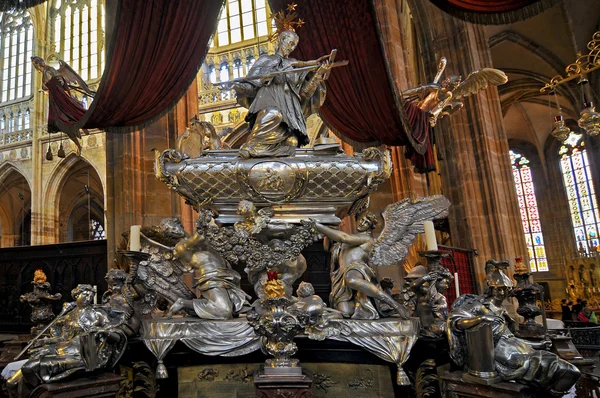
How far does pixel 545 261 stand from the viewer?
16.6 meters

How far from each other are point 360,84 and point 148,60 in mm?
1748

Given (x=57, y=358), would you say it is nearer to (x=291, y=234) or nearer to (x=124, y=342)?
(x=124, y=342)

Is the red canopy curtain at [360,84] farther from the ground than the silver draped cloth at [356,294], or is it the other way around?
the red canopy curtain at [360,84]

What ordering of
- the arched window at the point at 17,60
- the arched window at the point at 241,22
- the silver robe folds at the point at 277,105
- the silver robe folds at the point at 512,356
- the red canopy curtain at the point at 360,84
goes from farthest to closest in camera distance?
the arched window at the point at 17,60 → the arched window at the point at 241,22 → the red canopy curtain at the point at 360,84 → the silver robe folds at the point at 277,105 → the silver robe folds at the point at 512,356

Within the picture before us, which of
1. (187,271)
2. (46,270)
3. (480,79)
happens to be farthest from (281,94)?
(46,270)

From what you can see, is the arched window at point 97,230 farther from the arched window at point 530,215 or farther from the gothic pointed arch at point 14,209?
the arched window at point 530,215

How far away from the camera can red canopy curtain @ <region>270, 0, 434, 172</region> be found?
3.74 meters

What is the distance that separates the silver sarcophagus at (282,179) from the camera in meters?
3.12

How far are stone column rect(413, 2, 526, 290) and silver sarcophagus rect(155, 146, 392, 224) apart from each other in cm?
446

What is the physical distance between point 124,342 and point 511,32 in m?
12.6

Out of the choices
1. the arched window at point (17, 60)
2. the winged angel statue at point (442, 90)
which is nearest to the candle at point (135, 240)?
the winged angel statue at point (442, 90)

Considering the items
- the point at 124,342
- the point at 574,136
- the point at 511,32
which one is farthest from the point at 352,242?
the point at 574,136

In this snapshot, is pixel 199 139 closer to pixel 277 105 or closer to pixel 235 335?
pixel 277 105

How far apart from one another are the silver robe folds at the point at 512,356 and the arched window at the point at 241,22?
43.0 ft
